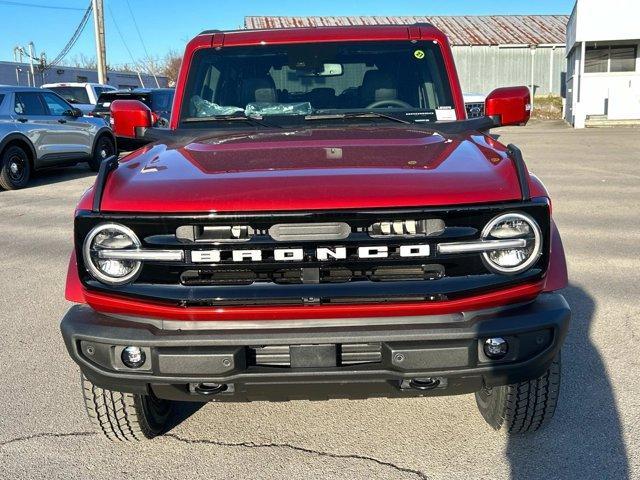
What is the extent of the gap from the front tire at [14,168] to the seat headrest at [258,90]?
8764 mm

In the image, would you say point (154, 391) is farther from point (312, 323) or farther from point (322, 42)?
point (322, 42)

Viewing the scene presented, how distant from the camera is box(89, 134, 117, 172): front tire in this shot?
1401 centimetres

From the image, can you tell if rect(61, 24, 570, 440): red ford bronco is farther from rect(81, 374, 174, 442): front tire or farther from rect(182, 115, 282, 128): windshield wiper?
rect(182, 115, 282, 128): windshield wiper

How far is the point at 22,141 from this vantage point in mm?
11508

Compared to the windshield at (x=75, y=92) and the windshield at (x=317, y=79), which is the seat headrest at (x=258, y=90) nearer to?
the windshield at (x=317, y=79)

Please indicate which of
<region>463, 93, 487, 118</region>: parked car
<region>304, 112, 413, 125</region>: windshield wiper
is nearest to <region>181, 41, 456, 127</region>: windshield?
<region>304, 112, 413, 125</region>: windshield wiper

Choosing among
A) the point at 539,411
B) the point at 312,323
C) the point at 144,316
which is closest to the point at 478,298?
the point at 312,323

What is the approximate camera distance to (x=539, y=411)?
9.54 ft

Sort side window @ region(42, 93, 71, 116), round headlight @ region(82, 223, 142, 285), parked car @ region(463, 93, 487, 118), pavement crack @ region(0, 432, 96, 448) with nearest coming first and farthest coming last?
1. round headlight @ region(82, 223, 142, 285)
2. pavement crack @ region(0, 432, 96, 448)
3. parked car @ region(463, 93, 487, 118)
4. side window @ region(42, 93, 71, 116)

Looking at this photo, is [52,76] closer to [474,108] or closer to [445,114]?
[474,108]

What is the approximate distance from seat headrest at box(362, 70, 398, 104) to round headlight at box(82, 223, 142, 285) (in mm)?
1946

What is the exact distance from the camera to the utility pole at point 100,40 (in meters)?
29.8

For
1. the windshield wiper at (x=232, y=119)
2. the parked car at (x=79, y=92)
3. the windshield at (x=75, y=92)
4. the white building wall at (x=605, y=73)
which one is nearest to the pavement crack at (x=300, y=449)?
the windshield wiper at (x=232, y=119)

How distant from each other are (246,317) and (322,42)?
2241mm
